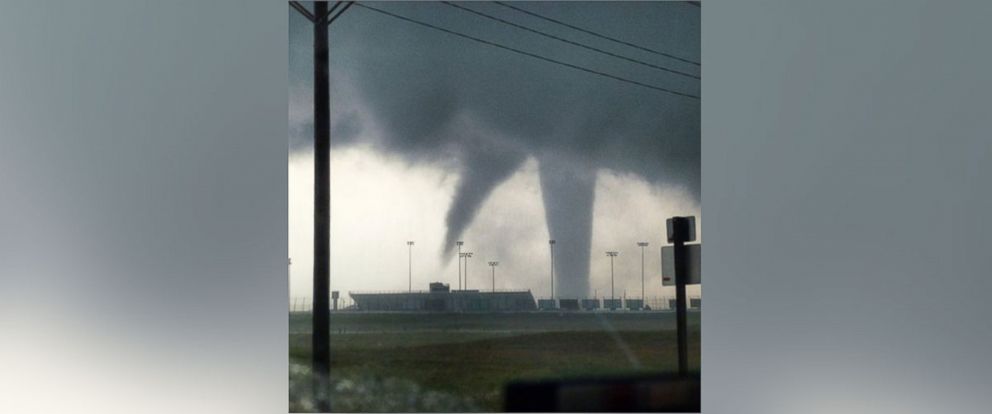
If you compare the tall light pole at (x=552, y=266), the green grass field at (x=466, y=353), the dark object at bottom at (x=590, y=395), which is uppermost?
the tall light pole at (x=552, y=266)

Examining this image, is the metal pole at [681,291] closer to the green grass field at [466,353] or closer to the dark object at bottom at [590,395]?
the green grass field at [466,353]

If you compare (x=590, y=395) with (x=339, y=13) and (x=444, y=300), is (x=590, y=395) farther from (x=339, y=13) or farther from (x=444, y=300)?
(x=339, y=13)

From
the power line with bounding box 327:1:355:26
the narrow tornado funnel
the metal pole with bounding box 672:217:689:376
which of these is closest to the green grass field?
the metal pole with bounding box 672:217:689:376

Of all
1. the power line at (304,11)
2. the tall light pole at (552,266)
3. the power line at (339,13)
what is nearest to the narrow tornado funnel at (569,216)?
the tall light pole at (552,266)

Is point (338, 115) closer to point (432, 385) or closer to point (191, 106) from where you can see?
point (191, 106)

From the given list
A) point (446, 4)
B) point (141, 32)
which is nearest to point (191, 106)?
point (141, 32)

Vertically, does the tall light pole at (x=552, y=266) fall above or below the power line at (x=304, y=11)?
below

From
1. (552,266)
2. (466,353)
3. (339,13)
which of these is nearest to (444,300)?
(466,353)
